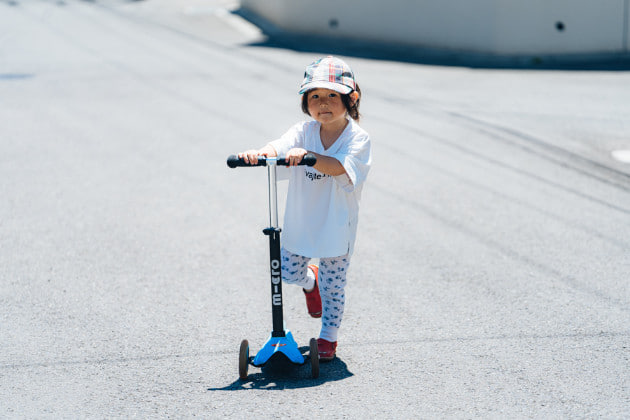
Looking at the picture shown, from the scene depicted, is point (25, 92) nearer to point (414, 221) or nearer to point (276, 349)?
point (414, 221)

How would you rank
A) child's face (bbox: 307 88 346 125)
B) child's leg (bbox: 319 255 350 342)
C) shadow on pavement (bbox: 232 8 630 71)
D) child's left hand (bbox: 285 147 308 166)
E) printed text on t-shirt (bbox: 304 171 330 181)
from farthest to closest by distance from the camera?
shadow on pavement (bbox: 232 8 630 71) → child's leg (bbox: 319 255 350 342) → printed text on t-shirt (bbox: 304 171 330 181) → child's face (bbox: 307 88 346 125) → child's left hand (bbox: 285 147 308 166)

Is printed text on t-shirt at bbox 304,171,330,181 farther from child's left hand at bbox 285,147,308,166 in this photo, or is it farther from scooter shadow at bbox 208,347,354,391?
scooter shadow at bbox 208,347,354,391

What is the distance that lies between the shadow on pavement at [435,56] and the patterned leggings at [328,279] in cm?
1371

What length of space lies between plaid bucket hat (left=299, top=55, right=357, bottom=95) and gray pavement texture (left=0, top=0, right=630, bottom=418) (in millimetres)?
1513

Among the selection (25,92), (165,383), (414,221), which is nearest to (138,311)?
(165,383)

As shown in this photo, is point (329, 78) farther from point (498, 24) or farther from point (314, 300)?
point (498, 24)

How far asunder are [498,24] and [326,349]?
1490 centimetres

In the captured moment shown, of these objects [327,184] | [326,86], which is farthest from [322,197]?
[326,86]

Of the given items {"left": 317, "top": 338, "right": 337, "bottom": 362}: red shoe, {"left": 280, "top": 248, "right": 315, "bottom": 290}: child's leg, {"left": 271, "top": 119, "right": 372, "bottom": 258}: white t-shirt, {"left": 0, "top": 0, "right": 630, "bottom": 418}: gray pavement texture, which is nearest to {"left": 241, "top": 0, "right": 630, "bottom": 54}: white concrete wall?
{"left": 0, "top": 0, "right": 630, "bottom": 418}: gray pavement texture

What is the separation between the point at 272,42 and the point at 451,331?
16896mm

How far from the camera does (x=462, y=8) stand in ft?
60.6

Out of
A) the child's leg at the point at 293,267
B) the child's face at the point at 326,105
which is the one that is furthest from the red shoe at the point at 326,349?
the child's face at the point at 326,105

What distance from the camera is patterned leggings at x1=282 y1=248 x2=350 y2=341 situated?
14.4 feet

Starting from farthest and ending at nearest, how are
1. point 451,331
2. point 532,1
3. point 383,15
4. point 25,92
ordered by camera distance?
point 383,15
point 532,1
point 25,92
point 451,331
